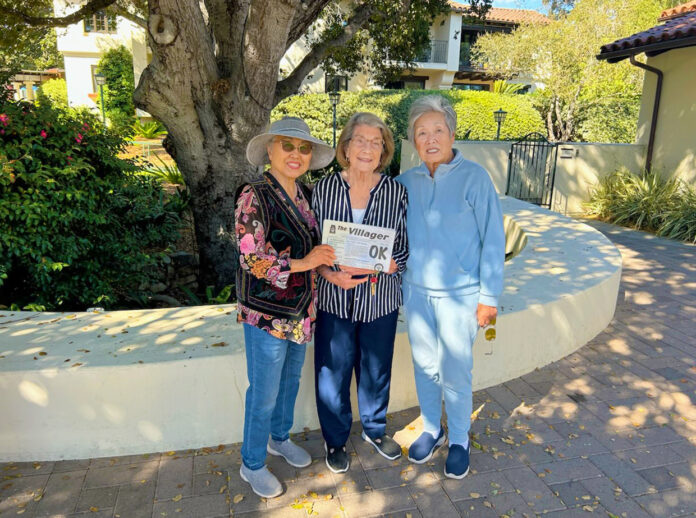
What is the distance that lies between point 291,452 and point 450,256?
140cm

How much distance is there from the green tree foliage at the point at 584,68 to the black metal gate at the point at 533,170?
333 inches

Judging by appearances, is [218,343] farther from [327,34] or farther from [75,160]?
[327,34]

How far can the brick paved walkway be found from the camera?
258 cm

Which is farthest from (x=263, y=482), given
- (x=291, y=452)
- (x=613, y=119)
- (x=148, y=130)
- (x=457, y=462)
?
(x=613, y=119)

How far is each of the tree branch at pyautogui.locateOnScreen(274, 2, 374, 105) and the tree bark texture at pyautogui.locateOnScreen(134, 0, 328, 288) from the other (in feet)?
2.08

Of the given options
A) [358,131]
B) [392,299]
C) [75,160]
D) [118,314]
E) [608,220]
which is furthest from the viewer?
[608,220]

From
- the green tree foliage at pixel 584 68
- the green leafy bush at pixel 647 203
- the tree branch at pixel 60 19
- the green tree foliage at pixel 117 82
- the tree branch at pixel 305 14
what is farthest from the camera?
the green tree foliage at pixel 117 82

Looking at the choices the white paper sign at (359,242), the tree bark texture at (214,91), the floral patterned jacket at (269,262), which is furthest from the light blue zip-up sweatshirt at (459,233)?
the tree bark texture at (214,91)

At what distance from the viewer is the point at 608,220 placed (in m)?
9.82

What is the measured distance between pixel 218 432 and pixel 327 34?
6.93 metres

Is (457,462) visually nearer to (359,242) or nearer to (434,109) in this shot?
(359,242)

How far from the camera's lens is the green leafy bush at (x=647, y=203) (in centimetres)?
842

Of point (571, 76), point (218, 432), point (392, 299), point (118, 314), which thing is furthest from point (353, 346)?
point (571, 76)

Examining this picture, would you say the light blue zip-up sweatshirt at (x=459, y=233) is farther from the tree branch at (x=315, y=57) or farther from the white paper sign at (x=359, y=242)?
the tree branch at (x=315, y=57)
